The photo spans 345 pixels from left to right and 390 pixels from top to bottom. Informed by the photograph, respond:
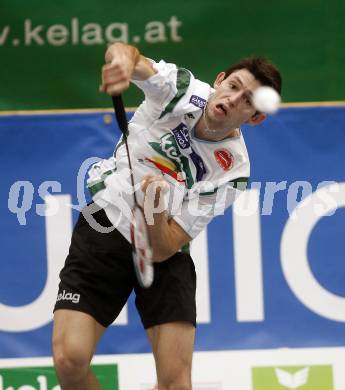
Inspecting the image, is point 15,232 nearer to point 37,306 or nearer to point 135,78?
point 37,306

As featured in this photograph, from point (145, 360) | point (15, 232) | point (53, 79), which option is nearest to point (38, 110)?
point (53, 79)

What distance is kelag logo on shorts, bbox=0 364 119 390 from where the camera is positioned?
205 inches

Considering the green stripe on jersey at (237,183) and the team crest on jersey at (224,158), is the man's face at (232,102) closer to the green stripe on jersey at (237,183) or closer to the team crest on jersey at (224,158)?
the team crest on jersey at (224,158)

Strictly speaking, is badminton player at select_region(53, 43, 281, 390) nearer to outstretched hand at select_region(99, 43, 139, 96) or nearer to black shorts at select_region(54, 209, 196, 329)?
black shorts at select_region(54, 209, 196, 329)

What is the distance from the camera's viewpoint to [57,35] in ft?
17.8

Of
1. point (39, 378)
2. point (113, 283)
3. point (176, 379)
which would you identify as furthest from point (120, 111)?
point (39, 378)

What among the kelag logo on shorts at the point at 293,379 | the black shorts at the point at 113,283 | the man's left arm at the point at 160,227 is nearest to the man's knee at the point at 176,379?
the black shorts at the point at 113,283

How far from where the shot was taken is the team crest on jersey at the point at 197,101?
411cm

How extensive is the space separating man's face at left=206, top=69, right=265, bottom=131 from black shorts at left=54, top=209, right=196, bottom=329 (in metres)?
0.61

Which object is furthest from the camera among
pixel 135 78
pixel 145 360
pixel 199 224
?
pixel 145 360

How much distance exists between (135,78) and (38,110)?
5.21 feet

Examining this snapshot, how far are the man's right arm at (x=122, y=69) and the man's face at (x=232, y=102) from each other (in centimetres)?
30

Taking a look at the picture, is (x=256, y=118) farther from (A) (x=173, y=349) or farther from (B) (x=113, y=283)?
(A) (x=173, y=349)

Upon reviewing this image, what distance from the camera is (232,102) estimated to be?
13.3 ft
